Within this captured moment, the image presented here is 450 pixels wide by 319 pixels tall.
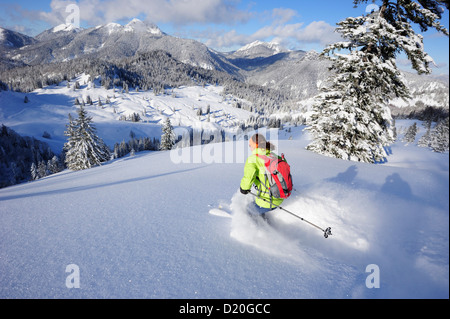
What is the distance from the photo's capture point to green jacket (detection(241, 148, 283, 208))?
3795mm

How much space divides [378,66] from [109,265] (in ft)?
40.9

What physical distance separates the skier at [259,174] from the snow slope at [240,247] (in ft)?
1.44

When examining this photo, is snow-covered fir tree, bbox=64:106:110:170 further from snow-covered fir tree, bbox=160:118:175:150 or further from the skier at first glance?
the skier

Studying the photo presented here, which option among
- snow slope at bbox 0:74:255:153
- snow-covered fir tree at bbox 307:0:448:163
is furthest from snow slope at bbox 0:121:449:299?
snow slope at bbox 0:74:255:153

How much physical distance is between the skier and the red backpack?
4.0 inches

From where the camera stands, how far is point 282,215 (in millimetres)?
4191

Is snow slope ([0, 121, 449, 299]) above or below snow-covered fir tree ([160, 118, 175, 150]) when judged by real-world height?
below

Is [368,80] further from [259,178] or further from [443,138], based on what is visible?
[259,178]

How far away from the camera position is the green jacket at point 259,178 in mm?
3795

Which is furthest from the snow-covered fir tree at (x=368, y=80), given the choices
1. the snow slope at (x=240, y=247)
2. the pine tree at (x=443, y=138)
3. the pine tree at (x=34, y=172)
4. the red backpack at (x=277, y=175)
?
the pine tree at (x=34, y=172)

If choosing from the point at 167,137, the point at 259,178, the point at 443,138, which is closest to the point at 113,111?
the point at 167,137

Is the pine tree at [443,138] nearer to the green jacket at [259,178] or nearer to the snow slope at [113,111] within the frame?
the green jacket at [259,178]

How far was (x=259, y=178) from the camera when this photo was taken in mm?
3975
